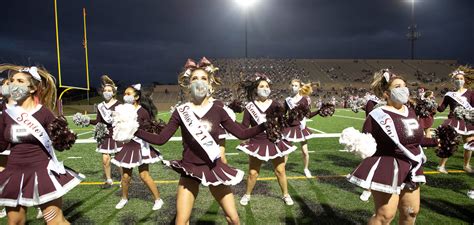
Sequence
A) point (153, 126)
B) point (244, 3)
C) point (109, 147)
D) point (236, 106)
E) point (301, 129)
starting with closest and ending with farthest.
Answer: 1. point (153, 126)
2. point (109, 147)
3. point (236, 106)
4. point (301, 129)
5. point (244, 3)

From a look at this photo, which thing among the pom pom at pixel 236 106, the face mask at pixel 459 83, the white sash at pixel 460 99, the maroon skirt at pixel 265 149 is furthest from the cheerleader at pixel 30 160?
the face mask at pixel 459 83

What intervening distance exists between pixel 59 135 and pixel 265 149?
2.71 metres

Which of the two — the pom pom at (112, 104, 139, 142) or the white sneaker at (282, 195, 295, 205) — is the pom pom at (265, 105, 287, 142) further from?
the white sneaker at (282, 195, 295, 205)

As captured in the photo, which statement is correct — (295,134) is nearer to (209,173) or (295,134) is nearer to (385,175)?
(385,175)

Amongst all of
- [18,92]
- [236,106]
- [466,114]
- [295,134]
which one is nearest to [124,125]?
[18,92]

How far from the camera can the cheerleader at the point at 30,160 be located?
2887 mm

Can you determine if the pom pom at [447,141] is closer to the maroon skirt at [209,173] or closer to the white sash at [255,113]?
the maroon skirt at [209,173]

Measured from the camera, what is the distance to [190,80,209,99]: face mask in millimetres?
3131

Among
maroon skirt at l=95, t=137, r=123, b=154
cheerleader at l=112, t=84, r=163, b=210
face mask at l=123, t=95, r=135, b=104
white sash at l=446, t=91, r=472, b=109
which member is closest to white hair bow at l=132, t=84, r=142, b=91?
cheerleader at l=112, t=84, r=163, b=210

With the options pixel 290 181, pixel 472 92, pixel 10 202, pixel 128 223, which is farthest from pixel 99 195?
pixel 472 92

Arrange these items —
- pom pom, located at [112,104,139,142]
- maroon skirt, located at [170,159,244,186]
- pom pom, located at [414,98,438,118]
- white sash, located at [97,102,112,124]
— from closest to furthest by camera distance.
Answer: pom pom, located at [112,104,139,142], maroon skirt, located at [170,159,244,186], pom pom, located at [414,98,438,118], white sash, located at [97,102,112,124]

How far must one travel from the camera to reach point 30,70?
3.25m

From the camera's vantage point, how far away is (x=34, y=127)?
301 cm

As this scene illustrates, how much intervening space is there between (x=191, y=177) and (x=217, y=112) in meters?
0.66
